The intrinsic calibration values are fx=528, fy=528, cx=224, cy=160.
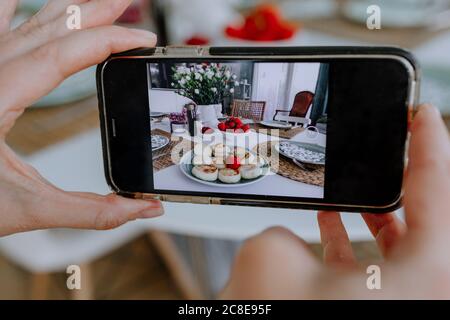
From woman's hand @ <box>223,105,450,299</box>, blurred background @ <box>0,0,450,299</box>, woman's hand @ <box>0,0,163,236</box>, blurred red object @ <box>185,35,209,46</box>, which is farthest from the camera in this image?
blurred red object @ <box>185,35,209,46</box>

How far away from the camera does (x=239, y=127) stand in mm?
516

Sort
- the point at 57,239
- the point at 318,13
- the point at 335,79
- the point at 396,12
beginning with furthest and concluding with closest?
the point at 318,13, the point at 396,12, the point at 57,239, the point at 335,79

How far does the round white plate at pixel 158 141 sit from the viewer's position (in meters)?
0.54

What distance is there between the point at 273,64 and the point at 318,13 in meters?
1.49

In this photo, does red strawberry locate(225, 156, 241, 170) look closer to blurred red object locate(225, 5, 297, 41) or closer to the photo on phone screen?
the photo on phone screen

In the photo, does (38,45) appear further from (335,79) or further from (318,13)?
(318,13)

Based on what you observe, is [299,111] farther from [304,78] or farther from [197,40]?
[197,40]

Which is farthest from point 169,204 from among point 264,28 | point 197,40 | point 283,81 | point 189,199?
point 264,28

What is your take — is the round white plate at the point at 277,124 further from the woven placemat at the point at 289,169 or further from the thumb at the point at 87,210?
the thumb at the point at 87,210

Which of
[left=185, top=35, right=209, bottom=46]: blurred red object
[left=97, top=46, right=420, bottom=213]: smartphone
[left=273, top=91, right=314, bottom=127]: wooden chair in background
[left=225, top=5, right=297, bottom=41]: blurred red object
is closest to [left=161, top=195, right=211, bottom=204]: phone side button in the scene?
[left=97, top=46, right=420, bottom=213]: smartphone

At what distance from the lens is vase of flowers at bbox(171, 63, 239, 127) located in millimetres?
497

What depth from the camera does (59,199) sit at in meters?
0.49

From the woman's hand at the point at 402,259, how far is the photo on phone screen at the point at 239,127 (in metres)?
0.10
